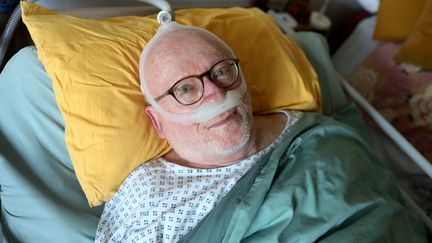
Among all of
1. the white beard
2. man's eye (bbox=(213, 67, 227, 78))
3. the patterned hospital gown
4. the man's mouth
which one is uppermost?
man's eye (bbox=(213, 67, 227, 78))

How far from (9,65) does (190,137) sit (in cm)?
70

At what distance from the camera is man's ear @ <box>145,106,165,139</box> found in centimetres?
107

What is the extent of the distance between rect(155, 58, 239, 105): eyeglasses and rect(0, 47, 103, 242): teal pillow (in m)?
0.43

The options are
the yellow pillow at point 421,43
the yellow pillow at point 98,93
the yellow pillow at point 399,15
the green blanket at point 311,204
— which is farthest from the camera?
the yellow pillow at point 399,15

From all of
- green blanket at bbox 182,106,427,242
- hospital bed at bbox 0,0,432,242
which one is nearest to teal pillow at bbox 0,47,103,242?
hospital bed at bbox 0,0,432,242

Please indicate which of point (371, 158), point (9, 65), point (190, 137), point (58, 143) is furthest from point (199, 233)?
point (9, 65)

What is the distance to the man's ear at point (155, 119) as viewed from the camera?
107 cm

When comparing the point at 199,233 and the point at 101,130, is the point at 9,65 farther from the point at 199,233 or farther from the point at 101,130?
the point at 199,233

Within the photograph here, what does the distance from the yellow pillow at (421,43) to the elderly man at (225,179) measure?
0.89 m

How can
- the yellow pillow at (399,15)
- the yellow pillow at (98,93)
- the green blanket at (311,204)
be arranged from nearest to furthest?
the green blanket at (311,204) < the yellow pillow at (98,93) < the yellow pillow at (399,15)

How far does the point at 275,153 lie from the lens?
42.6 inches

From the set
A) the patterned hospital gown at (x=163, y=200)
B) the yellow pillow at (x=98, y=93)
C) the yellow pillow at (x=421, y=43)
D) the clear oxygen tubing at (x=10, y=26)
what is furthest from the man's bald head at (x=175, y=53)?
the yellow pillow at (x=421, y=43)

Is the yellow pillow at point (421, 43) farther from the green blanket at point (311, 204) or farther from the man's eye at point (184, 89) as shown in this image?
the man's eye at point (184, 89)

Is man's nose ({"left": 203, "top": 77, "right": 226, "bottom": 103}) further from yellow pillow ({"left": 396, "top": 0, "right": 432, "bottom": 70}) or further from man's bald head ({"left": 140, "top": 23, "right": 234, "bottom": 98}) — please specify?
yellow pillow ({"left": 396, "top": 0, "right": 432, "bottom": 70})
